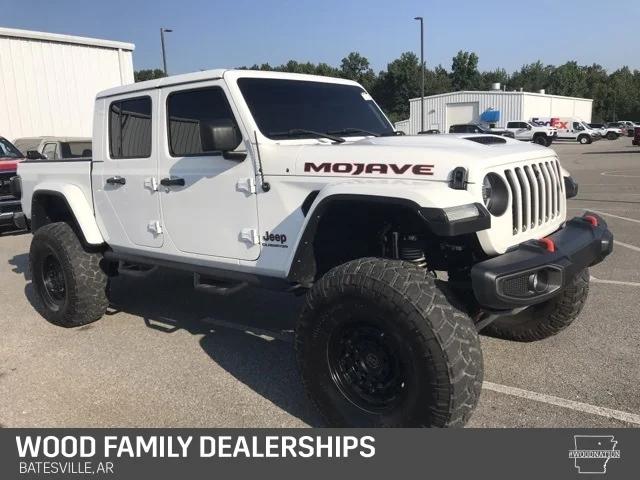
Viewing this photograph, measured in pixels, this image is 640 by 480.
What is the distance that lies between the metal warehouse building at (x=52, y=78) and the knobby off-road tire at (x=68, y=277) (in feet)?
41.4

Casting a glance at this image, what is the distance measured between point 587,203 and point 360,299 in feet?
32.6

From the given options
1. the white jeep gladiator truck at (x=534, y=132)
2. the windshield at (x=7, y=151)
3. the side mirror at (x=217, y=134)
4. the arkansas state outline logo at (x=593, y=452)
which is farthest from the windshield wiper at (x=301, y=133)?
the white jeep gladiator truck at (x=534, y=132)

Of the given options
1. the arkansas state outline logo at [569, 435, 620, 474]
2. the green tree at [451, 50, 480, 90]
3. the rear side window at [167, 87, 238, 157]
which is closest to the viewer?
the arkansas state outline logo at [569, 435, 620, 474]

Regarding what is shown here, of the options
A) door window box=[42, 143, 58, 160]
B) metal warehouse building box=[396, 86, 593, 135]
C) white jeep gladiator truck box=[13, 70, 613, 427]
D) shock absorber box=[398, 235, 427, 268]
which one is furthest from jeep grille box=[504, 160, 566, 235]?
metal warehouse building box=[396, 86, 593, 135]

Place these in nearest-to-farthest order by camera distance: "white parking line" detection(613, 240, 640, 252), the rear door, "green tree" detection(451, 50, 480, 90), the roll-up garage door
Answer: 1. the rear door
2. "white parking line" detection(613, 240, 640, 252)
3. the roll-up garage door
4. "green tree" detection(451, 50, 480, 90)

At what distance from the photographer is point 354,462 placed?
2824 mm

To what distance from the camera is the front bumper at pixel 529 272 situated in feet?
8.81

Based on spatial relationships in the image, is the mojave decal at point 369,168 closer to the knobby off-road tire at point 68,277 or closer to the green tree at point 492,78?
the knobby off-road tire at point 68,277

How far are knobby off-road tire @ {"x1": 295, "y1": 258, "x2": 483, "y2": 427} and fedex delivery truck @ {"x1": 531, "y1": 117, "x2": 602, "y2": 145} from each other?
152 ft

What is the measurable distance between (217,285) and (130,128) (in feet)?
5.13

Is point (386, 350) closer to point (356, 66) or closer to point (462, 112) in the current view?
point (462, 112)

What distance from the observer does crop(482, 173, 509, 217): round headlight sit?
9.82 feet

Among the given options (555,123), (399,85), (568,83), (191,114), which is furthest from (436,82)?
(191,114)

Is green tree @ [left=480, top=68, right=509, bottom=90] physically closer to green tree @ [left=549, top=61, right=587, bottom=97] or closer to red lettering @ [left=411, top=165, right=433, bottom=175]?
green tree @ [left=549, top=61, right=587, bottom=97]
